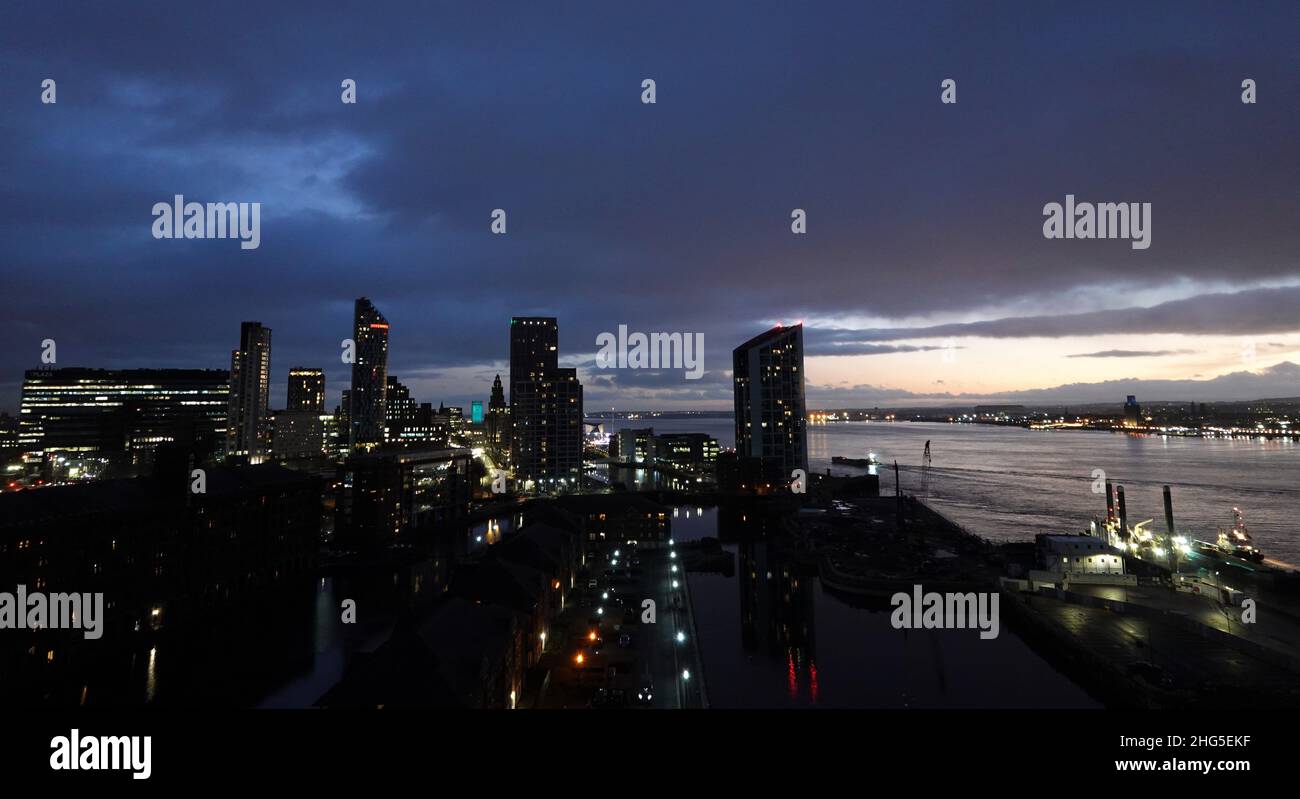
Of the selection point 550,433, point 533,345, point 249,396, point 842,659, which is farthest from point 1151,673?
point 533,345

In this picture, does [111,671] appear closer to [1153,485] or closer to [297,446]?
[1153,485]

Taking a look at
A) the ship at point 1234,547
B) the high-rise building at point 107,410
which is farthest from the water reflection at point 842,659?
the high-rise building at point 107,410

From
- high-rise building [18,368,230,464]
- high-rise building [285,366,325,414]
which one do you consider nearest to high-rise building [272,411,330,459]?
high-rise building [18,368,230,464]

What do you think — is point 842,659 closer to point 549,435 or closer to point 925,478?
point 549,435

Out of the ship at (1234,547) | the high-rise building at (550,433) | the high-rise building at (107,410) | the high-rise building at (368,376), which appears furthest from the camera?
the high-rise building at (368,376)

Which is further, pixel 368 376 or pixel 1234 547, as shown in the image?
pixel 368 376

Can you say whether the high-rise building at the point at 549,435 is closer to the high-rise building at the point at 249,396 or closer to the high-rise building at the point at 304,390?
the high-rise building at the point at 249,396
